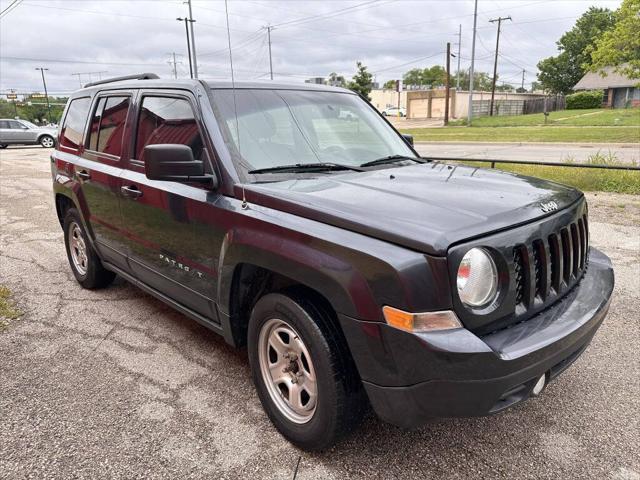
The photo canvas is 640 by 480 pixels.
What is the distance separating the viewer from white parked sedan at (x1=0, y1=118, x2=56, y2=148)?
1041 inches

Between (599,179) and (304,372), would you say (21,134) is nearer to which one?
(599,179)

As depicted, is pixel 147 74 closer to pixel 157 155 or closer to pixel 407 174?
pixel 157 155

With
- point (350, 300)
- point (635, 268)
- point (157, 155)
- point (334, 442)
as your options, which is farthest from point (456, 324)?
point (635, 268)

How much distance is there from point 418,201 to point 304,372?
3.30 feet

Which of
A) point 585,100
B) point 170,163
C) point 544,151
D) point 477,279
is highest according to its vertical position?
point 585,100

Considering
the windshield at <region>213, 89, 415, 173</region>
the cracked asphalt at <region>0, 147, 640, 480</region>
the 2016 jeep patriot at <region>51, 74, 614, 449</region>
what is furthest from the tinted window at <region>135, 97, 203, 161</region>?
the cracked asphalt at <region>0, 147, 640, 480</region>

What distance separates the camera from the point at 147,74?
405 cm

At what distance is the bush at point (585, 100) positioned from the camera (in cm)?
6341

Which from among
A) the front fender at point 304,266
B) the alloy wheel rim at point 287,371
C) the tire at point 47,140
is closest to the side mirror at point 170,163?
the front fender at point 304,266

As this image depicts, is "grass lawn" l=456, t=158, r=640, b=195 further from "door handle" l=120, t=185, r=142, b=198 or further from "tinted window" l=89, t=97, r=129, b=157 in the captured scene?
"door handle" l=120, t=185, r=142, b=198

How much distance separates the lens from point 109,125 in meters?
4.06

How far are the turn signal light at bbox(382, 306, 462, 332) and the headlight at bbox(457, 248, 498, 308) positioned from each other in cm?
10

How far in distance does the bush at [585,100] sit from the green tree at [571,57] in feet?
47.3

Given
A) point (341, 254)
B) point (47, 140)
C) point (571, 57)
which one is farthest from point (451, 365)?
point (571, 57)
